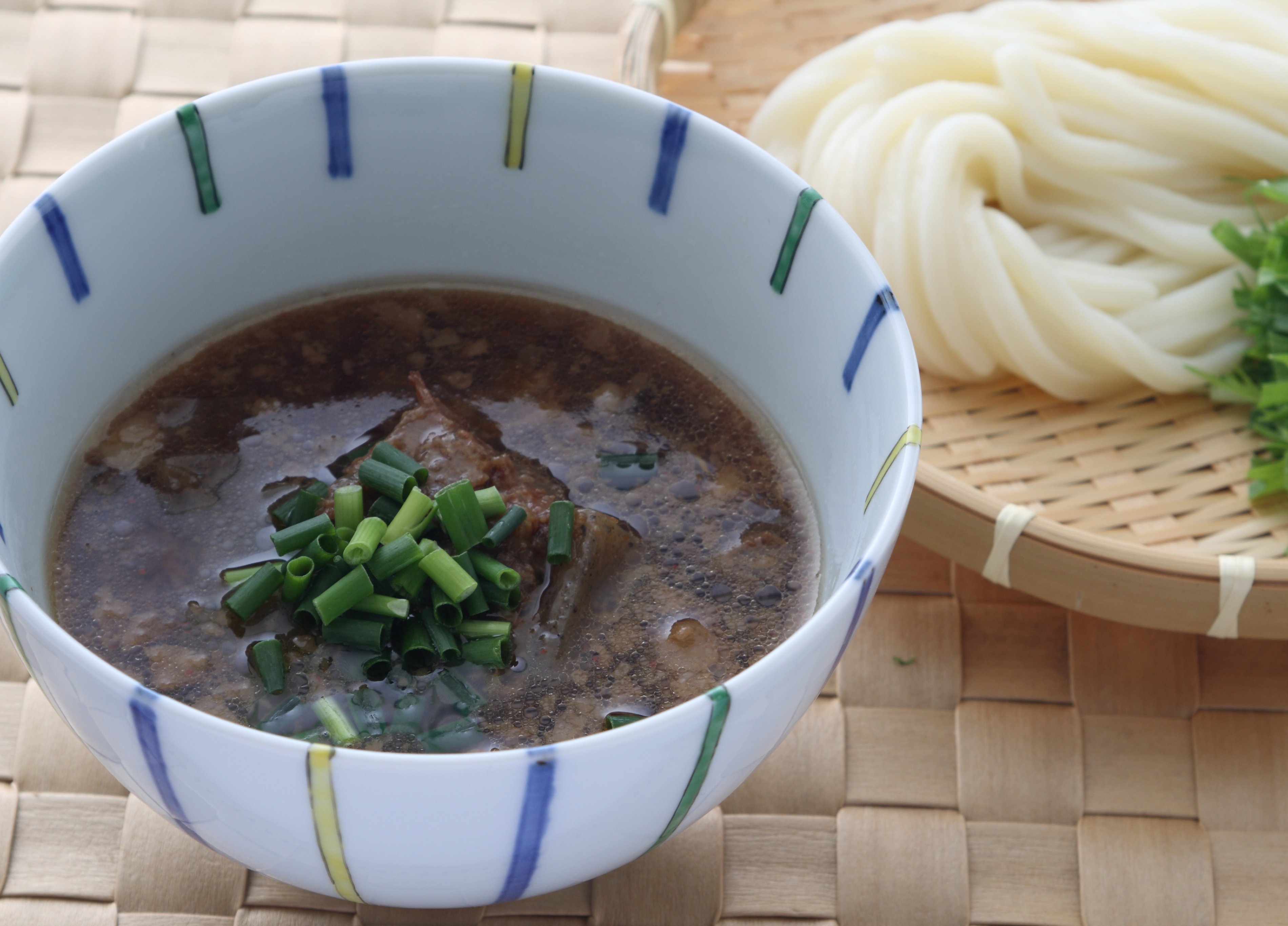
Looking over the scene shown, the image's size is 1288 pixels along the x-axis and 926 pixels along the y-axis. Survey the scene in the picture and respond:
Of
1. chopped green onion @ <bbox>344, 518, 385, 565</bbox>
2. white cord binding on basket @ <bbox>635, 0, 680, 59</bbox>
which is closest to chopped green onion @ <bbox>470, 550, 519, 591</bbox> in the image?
chopped green onion @ <bbox>344, 518, 385, 565</bbox>

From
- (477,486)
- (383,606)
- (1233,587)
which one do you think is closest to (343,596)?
(383,606)

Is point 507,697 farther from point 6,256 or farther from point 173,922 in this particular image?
point 6,256

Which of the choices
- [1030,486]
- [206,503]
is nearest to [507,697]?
[206,503]

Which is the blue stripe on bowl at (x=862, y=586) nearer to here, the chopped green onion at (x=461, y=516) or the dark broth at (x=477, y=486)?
the dark broth at (x=477, y=486)

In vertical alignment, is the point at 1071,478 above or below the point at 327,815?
below

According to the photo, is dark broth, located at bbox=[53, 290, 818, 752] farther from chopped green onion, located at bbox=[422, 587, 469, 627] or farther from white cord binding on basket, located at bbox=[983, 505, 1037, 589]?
white cord binding on basket, located at bbox=[983, 505, 1037, 589]

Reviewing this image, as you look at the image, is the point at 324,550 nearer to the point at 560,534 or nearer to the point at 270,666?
the point at 270,666
